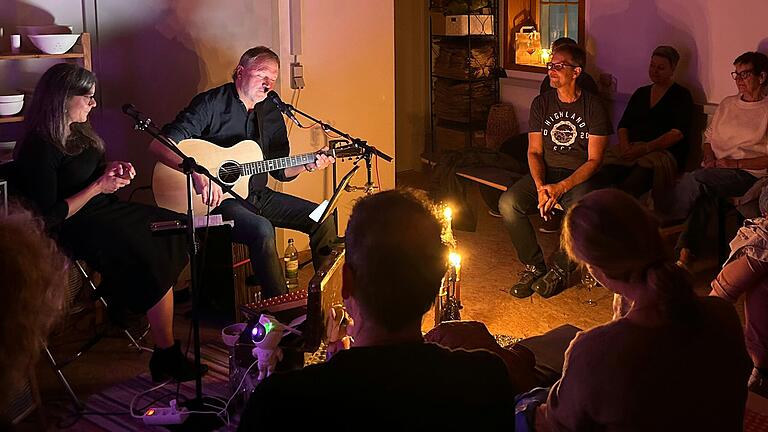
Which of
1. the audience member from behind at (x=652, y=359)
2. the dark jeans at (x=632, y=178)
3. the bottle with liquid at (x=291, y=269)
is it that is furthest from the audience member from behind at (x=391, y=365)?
the dark jeans at (x=632, y=178)

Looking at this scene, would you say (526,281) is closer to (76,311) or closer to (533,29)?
(76,311)

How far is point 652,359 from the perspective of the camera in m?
1.87

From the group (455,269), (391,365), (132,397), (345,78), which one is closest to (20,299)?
(391,365)

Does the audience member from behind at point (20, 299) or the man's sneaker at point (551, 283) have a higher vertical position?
the audience member from behind at point (20, 299)

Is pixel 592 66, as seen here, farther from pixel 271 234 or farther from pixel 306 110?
pixel 271 234

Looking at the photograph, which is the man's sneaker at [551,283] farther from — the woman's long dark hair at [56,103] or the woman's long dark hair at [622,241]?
the woman's long dark hair at [622,241]

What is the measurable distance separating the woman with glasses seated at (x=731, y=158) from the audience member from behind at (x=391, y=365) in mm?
3504

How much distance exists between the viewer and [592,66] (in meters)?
6.22

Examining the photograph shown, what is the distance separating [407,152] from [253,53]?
344 cm

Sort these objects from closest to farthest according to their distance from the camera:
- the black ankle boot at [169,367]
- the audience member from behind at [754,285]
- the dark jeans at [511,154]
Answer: the audience member from behind at [754,285] < the black ankle boot at [169,367] < the dark jeans at [511,154]

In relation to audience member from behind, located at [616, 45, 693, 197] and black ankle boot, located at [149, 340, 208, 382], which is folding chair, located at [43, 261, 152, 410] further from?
audience member from behind, located at [616, 45, 693, 197]

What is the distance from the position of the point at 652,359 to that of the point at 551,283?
2.85m

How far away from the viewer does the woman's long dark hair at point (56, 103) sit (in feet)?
12.1

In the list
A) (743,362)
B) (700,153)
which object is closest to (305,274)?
(700,153)
